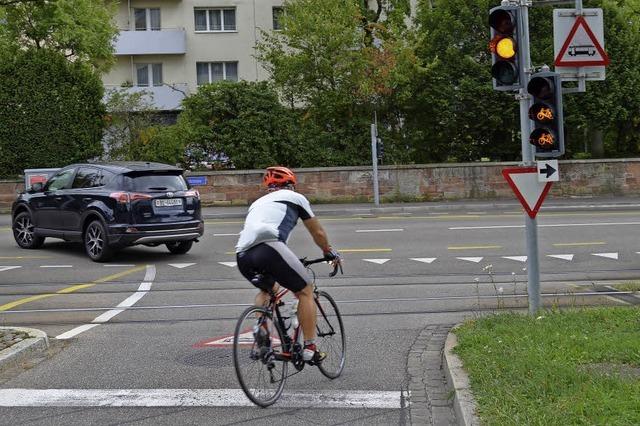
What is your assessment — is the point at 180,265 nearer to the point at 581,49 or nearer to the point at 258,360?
the point at 581,49

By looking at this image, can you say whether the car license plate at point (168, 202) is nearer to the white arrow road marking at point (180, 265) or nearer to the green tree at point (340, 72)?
the white arrow road marking at point (180, 265)

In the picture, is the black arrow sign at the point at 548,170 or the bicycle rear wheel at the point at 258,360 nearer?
the bicycle rear wheel at the point at 258,360

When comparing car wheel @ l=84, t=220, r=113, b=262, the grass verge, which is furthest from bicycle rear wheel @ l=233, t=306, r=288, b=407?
car wheel @ l=84, t=220, r=113, b=262

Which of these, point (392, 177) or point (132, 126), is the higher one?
point (132, 126)

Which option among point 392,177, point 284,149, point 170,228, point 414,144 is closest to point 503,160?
point 414,144

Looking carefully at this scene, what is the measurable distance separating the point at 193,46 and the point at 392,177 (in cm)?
2181

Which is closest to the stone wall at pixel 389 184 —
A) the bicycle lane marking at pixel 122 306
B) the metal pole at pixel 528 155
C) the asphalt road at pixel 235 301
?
the asphalt road at pixel 235 301

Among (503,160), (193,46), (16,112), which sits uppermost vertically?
(193,46)

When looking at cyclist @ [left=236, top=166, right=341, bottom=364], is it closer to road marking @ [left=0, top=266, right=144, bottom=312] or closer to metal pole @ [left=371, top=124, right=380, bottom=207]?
road marking @ [left=0, top=266, right=144, bottom=312]

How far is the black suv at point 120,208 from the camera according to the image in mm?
14453

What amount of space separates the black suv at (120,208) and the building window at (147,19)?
3205cm

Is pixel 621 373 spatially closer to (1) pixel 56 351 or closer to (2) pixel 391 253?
(1) pixel 56 351

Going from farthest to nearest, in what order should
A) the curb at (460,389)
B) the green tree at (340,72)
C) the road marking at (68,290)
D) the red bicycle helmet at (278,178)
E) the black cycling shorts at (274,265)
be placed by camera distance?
the green tree at (340,72), the road marking at (68,290), the red bicycle helmet at (278,178), the black cycling shorts at (274,265), the curb at (460,389)

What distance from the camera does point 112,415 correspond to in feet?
18.5
